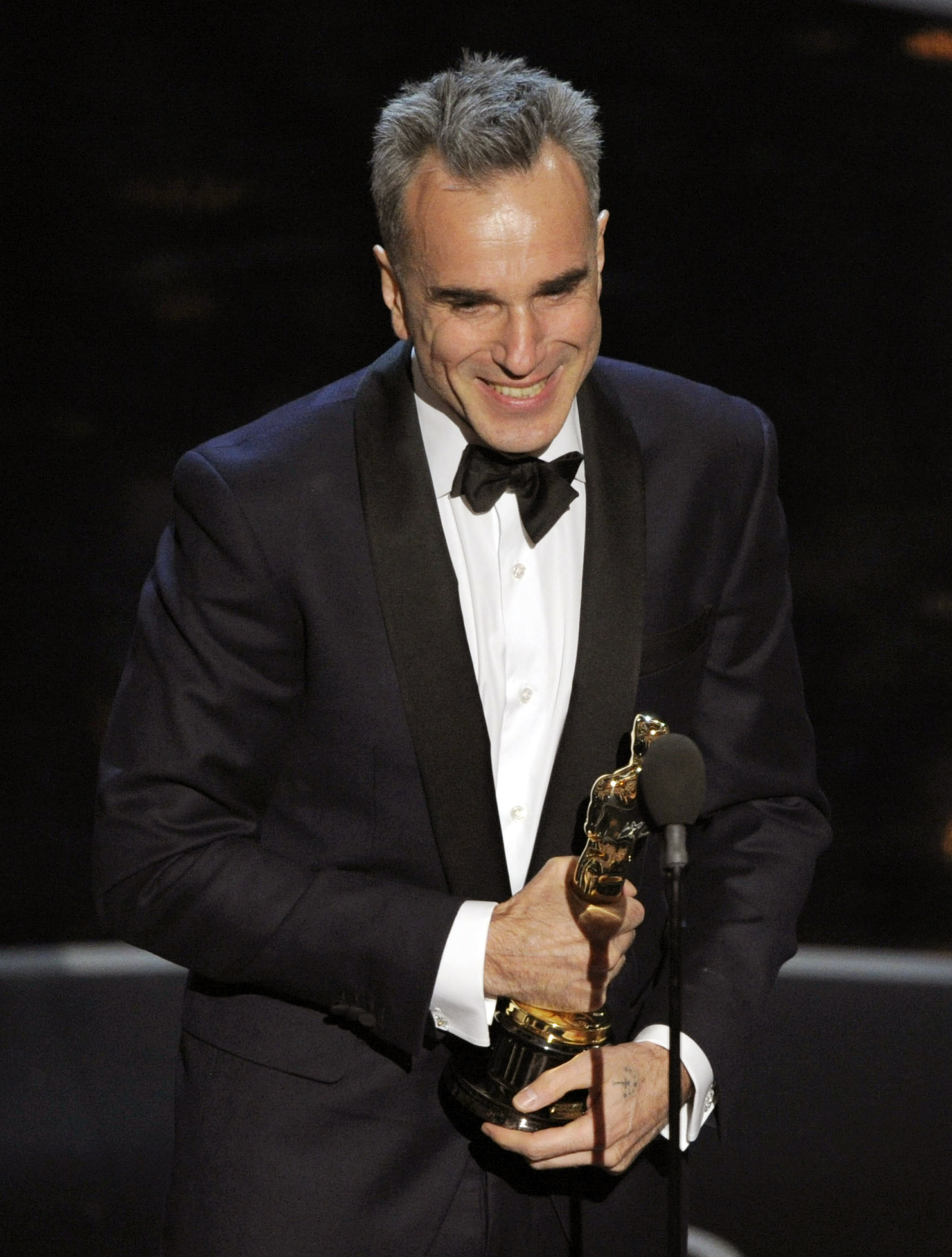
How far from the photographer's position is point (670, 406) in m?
2.06

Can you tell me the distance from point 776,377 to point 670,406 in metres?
1.37

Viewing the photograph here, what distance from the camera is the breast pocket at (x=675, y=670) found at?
1.92 m

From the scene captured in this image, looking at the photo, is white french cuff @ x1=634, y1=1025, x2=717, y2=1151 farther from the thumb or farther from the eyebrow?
the eyebrow

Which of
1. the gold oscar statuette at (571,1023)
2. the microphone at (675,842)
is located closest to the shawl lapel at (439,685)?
the gold oscar statuette at (571,1023)

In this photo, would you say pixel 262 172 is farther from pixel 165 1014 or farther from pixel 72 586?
pixel 165 1014

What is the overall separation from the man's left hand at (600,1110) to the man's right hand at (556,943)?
0.21 feet

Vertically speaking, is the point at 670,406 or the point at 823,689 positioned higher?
the point at 670,406

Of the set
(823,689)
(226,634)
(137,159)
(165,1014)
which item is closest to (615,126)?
(137,159)

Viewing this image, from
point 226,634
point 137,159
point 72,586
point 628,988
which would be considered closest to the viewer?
point 226,634

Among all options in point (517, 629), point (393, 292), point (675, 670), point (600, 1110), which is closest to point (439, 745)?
point (517, 629)

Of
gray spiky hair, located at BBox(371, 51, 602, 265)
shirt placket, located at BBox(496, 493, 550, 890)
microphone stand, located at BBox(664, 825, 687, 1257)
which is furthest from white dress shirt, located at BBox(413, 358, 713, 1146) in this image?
microphone stand, located at BBox(664, 825, 687, 1257)

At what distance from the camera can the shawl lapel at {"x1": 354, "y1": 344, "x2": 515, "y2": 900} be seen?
1847mm

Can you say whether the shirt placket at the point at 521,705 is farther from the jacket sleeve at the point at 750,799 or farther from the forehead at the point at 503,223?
the forehead at the point at 503,223

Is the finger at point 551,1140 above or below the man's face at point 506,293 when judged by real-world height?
below
